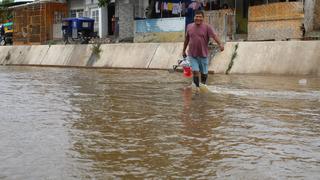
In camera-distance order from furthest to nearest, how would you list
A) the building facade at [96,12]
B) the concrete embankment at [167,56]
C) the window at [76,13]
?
the window at [76,13]
the building facade at [96,12]
the concrete embankment at [167,56]

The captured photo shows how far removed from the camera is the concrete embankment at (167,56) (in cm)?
1294

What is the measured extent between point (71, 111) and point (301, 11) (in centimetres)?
1049

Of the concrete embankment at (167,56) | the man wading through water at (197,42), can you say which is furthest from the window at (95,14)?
the man wading through water at (197,42)

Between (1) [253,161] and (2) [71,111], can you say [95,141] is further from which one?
(2) [71,111]

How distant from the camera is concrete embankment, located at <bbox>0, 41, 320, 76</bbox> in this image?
1294 centimetres

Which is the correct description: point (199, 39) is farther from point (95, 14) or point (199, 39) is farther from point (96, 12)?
point (95, 14)

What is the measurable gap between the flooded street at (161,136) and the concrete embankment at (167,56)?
4.44m

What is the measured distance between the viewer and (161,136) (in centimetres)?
487

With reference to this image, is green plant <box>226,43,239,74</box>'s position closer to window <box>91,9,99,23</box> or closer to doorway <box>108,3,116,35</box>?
doorway <box>108,3,116,35</box>

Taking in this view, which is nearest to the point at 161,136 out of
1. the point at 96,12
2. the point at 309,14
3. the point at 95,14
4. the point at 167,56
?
the point at 309,14

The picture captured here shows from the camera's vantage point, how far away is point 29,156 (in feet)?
13.3

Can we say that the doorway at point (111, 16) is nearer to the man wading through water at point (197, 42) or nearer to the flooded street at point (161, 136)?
the man wading through water at point (197, 42)

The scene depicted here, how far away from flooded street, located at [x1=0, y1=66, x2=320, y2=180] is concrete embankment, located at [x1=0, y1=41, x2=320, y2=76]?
14.6 feet

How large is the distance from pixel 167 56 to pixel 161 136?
1216 centimetres
